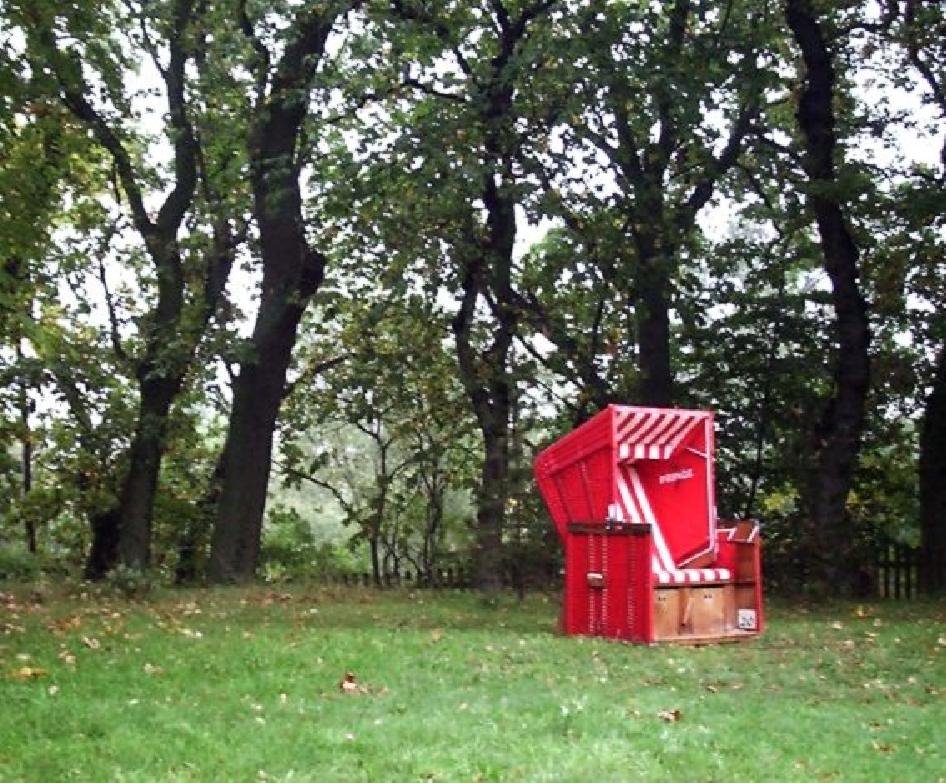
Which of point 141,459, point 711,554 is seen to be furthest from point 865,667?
point 141,459

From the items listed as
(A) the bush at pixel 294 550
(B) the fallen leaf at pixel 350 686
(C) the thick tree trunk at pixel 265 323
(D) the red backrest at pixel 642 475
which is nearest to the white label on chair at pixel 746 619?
(D) the red backrest at pixel 642 475

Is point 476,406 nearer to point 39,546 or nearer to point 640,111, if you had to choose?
point 640,111

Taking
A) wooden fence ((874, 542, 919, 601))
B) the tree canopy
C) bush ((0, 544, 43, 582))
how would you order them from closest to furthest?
the tree canopy < wooden fence ((874, 542, 919, 601)) < bush ((0, 544, 43, 582))

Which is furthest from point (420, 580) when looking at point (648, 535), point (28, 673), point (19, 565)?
point (28, 673)

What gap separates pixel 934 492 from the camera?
712 inches

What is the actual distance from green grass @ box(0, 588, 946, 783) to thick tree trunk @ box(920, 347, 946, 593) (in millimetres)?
5876

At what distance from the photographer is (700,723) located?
23.3ft

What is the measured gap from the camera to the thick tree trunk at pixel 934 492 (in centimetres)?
1795

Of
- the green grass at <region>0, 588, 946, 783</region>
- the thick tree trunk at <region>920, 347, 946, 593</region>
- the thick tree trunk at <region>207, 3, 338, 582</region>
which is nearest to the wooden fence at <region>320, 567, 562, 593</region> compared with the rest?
the thick tree trunk at <region>207, 3, 338, 582</region>

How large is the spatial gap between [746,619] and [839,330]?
7.16m

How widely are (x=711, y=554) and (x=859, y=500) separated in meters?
8.70

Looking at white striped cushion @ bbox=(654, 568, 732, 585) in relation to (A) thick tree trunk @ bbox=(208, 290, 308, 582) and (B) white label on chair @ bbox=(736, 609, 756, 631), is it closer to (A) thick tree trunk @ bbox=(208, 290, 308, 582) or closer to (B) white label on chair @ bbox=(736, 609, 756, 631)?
(B) white label on chair @ bbox=(736, 609, 756, 631)

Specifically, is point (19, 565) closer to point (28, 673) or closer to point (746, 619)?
point (746, 619)

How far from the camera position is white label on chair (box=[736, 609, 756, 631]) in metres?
12.1
